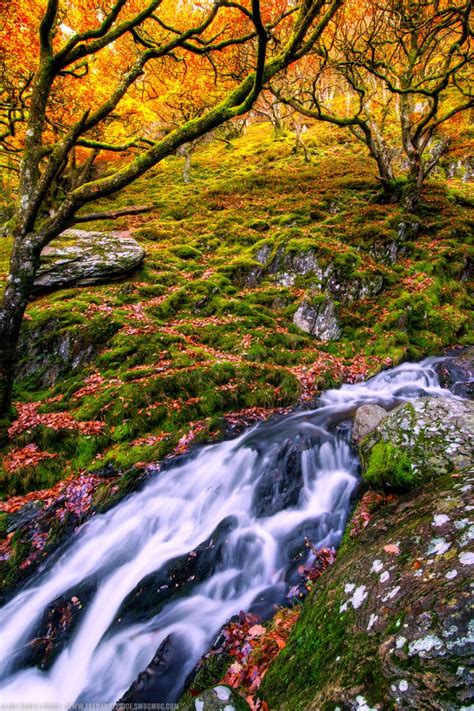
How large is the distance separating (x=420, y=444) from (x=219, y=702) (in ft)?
10.5

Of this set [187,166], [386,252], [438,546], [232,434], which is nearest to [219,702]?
[438,546]

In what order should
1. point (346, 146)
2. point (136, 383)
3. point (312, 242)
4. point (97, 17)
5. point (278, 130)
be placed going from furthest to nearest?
point (278, 130), point (346, 146), point (97, 17), point (312, 242), point (136, 383)

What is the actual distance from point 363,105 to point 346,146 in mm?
13707

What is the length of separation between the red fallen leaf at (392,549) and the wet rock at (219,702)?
1.50 metres

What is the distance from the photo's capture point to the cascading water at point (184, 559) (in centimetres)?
391

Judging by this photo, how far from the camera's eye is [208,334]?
9.17 m

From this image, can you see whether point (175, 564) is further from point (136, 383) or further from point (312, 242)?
point (312, 242)

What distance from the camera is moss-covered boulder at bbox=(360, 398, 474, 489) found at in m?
4.00

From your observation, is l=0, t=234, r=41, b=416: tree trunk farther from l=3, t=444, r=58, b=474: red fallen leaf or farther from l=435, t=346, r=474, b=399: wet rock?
l=435, t=346, r=474, b=399: wet rock

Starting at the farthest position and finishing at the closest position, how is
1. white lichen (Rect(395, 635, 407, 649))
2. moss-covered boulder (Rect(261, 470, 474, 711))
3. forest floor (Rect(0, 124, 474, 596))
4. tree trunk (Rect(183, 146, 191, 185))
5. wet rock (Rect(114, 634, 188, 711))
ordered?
tree trunk (Rect(183, 146, 191, 185)), forest floor (Rect(0, 124, 474, 596)), wet rock (Rect(114, 634, 188, 711)), white lichen (Rect(395, 635, 407, 649)), moss-covered boulder (Rect(261, 470, 474, 711))

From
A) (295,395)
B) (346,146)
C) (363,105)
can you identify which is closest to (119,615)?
(295,395)

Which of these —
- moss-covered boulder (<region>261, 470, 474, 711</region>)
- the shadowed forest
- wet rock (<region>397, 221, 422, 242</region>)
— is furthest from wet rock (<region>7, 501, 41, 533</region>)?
wet rock (<region>397, 221, 422, 242</region>)

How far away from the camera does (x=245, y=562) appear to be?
4.77 metres

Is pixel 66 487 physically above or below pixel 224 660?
above
